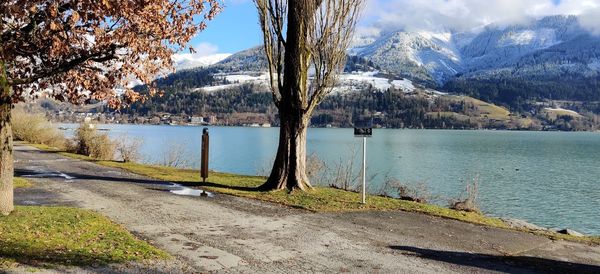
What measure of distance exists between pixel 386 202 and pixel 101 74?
330 inches

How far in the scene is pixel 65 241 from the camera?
8.09m

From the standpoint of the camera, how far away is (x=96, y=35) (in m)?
8.37

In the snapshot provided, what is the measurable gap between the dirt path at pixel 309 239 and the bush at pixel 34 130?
3168 cm

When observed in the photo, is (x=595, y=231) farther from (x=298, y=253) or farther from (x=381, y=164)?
(x=381, y=164)

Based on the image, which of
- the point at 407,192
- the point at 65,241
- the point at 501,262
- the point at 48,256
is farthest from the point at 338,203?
the point at 407,192

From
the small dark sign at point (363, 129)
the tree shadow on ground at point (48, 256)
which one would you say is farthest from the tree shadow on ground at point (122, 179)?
the tree shadow on ground at point (48, 256)

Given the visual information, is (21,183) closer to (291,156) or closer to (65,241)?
(291,156)

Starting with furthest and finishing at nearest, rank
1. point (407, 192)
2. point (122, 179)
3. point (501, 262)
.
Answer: point (407, 192) < point (122, 179) < point (501, 262)

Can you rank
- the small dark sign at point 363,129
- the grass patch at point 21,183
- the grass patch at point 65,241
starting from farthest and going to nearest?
1. the grass patch at point 21,183
2. the small dark sign at point 363,129
3. the grass patch at point 65,241

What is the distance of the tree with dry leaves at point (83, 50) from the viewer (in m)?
7.77

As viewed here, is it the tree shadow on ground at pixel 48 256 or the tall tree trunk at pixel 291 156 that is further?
the tall tree trunk at pixel 291 156

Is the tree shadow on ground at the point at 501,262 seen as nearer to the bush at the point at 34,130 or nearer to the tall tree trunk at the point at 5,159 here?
the tall tree trunk at the point at 5,159

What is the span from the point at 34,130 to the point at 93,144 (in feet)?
48.6

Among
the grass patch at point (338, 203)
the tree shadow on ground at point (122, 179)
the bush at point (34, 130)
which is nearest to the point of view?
the grass patch at point (338, 203)
